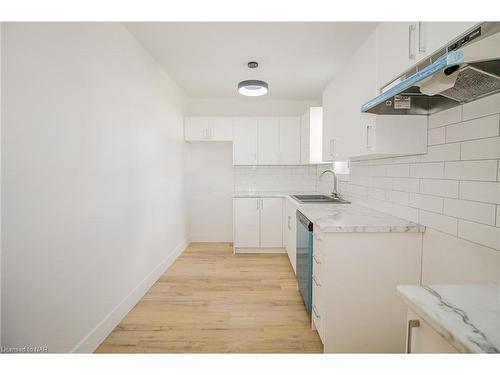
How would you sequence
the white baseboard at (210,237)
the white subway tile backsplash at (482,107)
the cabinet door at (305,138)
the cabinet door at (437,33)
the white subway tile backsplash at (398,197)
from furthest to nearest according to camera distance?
the white baseboard at (210,237)
the cabinet door at (305,138)
the white subway tile backsplash at (398,197)
the white subway tile backsplash at (482,107)
the cabinet door at (437,33)

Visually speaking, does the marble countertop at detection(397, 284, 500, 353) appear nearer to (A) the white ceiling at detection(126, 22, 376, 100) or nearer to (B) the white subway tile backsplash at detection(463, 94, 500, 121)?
(B) the white subway tile backsplash at detection(463, 94, 500, 121)

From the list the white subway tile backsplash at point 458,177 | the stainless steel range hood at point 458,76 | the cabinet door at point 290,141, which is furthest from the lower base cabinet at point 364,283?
the cabinet door at point 290,141

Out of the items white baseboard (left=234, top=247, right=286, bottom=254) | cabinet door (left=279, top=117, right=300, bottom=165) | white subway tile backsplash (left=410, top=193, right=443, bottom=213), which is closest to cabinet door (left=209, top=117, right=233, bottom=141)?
cabinet door (left=279, top=117, right=300, bottom=165)

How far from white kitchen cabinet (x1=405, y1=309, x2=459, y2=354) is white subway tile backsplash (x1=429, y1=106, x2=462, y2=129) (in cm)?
119

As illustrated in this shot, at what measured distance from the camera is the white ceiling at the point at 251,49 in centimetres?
209

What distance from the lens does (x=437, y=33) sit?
3.71ft

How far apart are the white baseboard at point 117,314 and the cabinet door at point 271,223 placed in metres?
1.51

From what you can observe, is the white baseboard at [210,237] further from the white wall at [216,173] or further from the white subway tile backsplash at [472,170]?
the white subway tile backsplash at [472,170]

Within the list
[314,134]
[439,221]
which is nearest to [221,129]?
[314,134]

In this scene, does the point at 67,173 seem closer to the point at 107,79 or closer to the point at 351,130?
the point at 107,79

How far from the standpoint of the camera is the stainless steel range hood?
81 cm

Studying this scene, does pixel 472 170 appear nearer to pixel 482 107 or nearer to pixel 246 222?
pixel 482 107
